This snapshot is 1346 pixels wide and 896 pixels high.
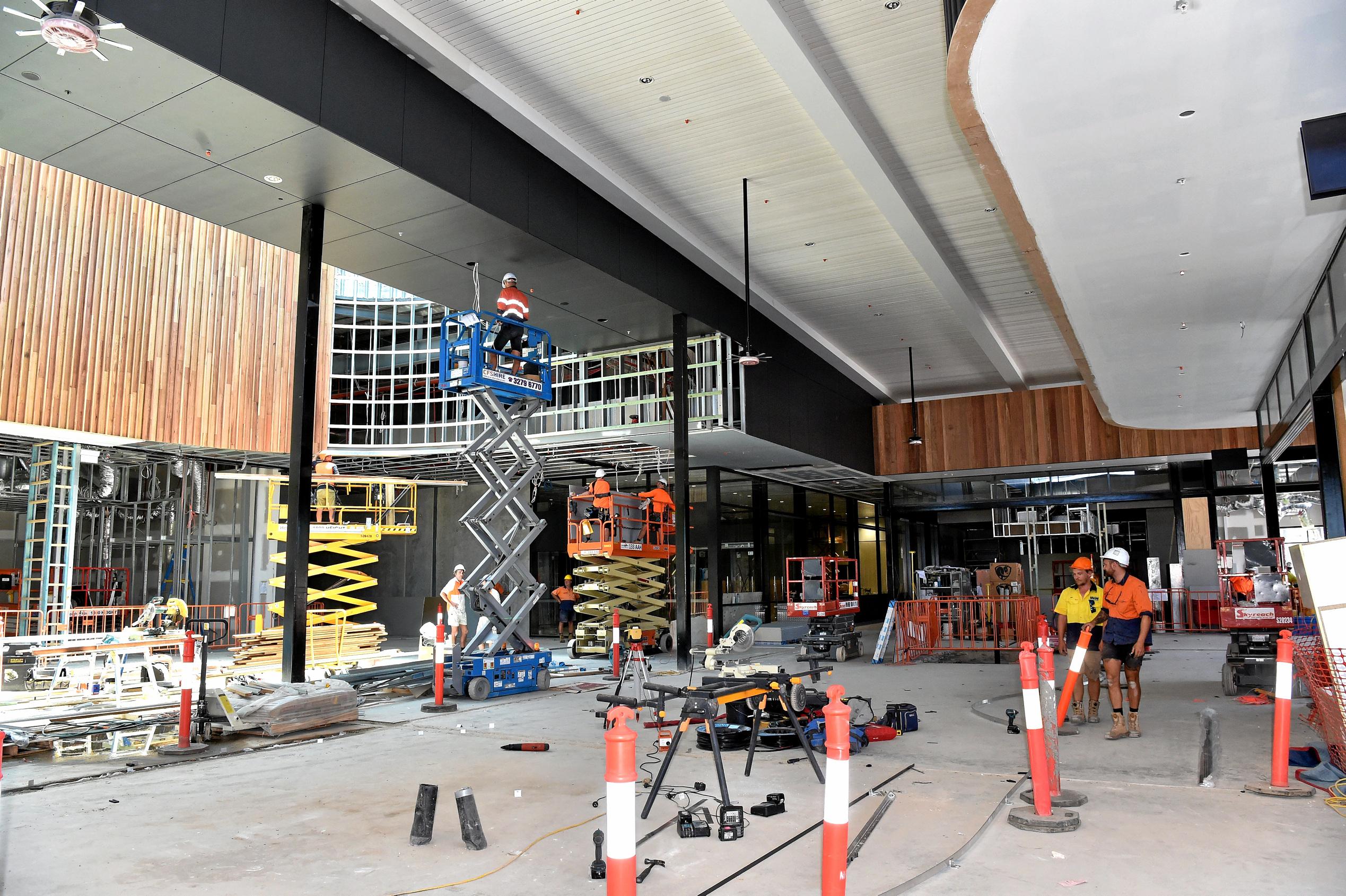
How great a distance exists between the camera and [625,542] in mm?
19953

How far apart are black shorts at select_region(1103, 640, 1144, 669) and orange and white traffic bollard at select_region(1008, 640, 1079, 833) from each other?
3651 millimetres

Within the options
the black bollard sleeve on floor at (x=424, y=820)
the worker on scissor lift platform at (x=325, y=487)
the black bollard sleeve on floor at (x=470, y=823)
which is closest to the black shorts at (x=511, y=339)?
the black bollard sleeve on floor at (x=424, y=820)

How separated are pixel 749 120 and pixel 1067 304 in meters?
4.96

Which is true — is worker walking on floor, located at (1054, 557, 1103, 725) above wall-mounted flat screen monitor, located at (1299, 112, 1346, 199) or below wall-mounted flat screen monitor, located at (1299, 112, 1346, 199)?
below

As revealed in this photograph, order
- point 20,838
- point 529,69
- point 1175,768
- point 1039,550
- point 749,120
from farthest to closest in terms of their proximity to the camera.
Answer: point 1039,550 → point 749,120 → point 529,69 → point 1175,768 → point 20,838

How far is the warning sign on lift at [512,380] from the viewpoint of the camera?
13.1 metres

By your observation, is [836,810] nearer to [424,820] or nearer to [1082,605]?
[424,820]

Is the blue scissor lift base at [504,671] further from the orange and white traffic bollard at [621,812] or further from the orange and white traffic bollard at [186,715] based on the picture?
the orange and white traffic bollard at [621,812]

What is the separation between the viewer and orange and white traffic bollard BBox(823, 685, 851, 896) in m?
3.93

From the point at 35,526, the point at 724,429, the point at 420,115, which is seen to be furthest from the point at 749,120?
the point at 35,526

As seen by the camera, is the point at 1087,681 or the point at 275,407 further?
the point at 275,407

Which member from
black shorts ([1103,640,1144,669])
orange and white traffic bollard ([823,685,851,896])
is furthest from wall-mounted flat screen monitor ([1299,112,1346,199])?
black shorts ([1103,640,1144,669])

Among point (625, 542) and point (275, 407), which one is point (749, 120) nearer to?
point (625, 542)

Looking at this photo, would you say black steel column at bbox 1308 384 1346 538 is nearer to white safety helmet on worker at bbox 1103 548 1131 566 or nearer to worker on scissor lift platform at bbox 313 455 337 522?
white safety helmet on worker at bbox 1103 548 1131 566
